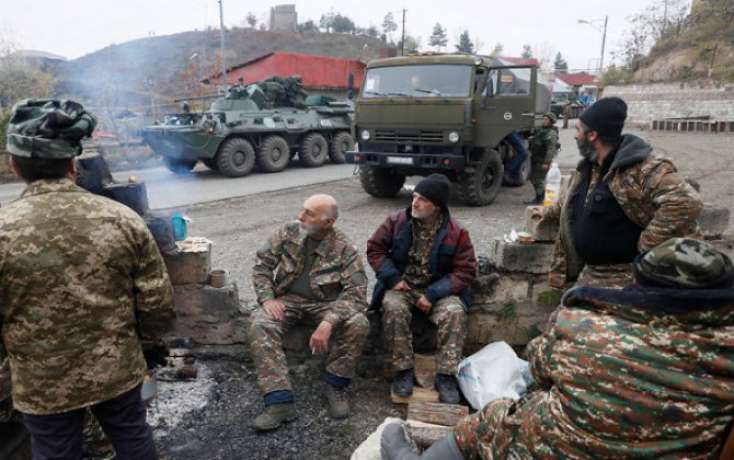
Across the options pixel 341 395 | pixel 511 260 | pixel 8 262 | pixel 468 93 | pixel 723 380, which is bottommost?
pixel 341 395

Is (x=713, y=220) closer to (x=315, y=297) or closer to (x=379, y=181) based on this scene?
(x=315, y=297)

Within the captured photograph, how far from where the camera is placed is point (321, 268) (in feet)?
10.7

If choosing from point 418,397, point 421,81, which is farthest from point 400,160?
point 418,397

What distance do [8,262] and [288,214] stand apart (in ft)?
19.9

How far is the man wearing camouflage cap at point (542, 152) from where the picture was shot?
27.5 ft

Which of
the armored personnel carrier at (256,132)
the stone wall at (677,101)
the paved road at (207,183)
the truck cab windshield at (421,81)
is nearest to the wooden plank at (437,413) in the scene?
the truck cab windshield at (421,81)

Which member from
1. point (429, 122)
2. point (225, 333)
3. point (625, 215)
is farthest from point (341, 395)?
point (429, 122)

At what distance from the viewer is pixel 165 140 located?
38.4ft

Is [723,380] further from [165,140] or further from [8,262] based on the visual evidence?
[165,140]

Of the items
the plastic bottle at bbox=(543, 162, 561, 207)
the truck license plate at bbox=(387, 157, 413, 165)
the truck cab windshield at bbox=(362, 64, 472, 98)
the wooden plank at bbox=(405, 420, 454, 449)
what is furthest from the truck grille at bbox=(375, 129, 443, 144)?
the wooden plank at bbox=(405, 420, 454, 449)

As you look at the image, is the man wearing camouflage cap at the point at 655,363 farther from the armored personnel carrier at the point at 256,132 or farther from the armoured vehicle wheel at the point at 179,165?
the armoured vehicle wheel at the point at 179,165

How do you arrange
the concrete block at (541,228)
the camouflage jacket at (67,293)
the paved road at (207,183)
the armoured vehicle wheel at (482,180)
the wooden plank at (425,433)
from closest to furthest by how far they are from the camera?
1. the camouflage jacket at (67,293)
2. the wooden plank at (425,433)
3. the concrete block at (541,228)
4. the armoured vehicle wheel at (482,180)
5. the paved road at (207,183)

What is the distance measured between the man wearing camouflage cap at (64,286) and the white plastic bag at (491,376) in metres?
1.83

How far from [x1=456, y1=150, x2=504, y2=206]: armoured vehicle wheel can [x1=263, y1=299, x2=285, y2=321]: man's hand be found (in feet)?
17.6
